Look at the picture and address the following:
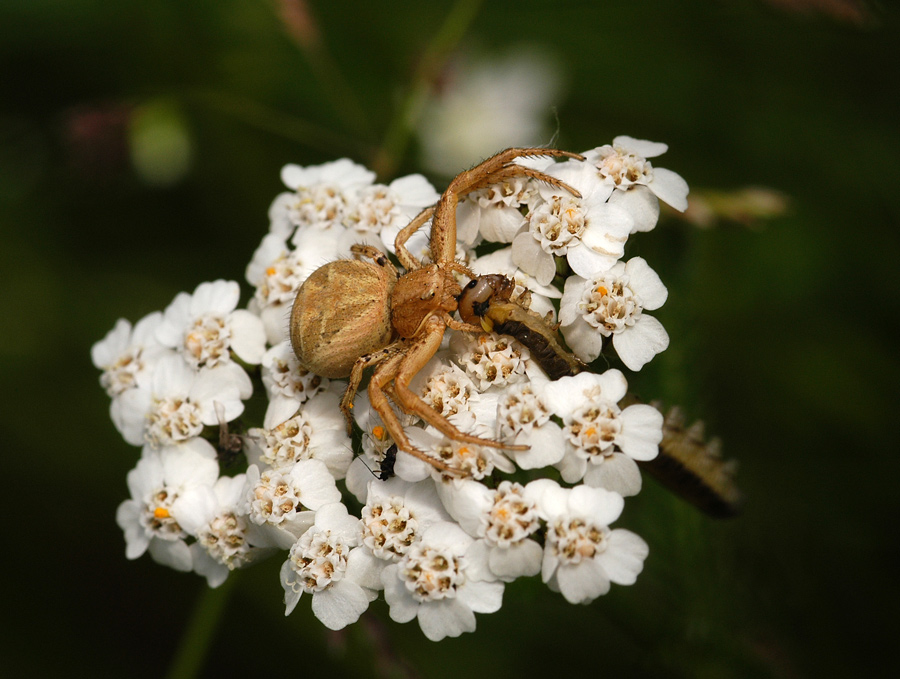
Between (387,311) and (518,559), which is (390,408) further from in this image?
(518,559)

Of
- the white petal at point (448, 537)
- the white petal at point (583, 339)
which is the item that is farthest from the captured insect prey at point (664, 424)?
the white petal at point (448, 537)

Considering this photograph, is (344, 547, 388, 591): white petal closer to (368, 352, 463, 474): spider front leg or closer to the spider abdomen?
(368, 352, 463, 474): spider front leg

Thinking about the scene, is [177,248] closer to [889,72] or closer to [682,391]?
[682,391]

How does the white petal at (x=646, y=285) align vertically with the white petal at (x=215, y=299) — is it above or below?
above

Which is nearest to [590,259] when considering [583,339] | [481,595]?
[583,339]

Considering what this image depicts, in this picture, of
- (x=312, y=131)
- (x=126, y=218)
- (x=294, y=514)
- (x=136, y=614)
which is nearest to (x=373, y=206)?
(x=294, y=514)

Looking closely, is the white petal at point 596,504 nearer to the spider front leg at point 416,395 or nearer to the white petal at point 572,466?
the white petal at point 572,466
